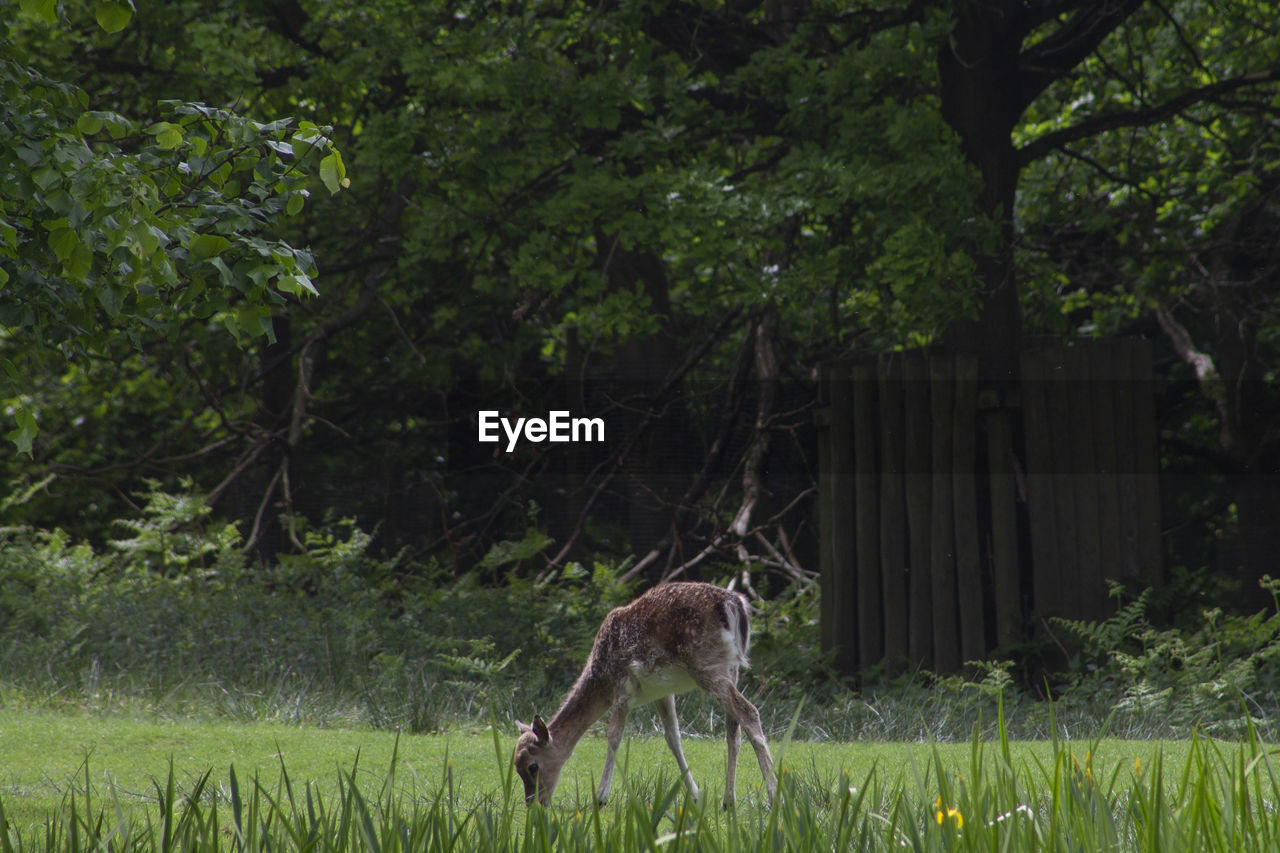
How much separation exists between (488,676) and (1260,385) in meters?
7.89

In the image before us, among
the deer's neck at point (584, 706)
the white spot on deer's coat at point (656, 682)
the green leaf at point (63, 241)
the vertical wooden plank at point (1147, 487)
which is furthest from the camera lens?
A: the vertical wooden plank at point (1147, 487)

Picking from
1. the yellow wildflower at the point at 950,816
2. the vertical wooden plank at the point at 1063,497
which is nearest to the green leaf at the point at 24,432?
the yellow wildflower at the point at 950,816

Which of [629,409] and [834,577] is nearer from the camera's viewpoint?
[834,577]

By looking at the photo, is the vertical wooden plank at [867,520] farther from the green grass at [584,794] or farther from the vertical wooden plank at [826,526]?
the green grass at [584,794]

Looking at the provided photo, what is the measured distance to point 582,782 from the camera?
718 cm

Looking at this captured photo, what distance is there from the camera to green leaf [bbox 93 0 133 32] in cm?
416

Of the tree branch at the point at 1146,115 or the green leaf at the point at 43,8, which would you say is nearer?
the green leaf at the point at 43,8

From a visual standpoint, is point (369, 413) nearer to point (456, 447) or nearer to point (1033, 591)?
point (456, 447)

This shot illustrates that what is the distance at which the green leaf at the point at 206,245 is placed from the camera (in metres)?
4.39

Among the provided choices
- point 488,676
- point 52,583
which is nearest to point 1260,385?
point 488,676

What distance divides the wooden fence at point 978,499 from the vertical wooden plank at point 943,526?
1 centimetres

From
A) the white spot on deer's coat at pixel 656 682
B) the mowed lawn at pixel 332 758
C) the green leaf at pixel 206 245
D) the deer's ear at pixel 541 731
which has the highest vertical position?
the green leaf at pixel 206 245

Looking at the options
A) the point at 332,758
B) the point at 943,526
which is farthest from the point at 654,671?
the point at 943,526

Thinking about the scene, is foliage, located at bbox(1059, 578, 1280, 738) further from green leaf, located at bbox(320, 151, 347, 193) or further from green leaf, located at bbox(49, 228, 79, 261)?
green leaf, located at bbox(49, 228, 79, 261)
